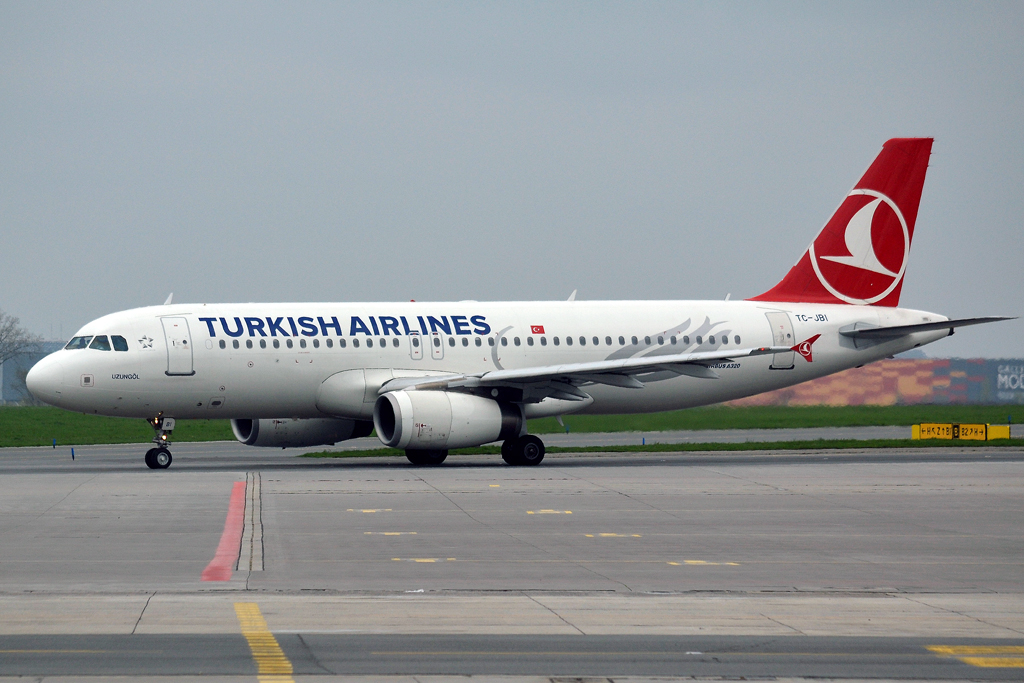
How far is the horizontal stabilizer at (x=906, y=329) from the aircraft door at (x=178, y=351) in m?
17.8

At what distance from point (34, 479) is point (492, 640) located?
19067 mm

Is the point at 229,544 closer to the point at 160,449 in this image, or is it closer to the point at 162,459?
the point at 162,459

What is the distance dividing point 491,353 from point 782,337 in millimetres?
8239

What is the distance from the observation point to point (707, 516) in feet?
63.5

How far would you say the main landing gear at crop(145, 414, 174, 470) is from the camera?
2975 centimetres

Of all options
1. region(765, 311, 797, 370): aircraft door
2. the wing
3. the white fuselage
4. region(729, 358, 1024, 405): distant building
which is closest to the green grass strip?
the white fuselage

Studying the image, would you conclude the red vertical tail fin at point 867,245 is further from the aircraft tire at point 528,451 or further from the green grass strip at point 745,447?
the aircraft tire at point 528,451

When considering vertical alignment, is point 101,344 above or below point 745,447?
above

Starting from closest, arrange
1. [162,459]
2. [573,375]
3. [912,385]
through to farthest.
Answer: [162,459]
[573,375]
[912,385]

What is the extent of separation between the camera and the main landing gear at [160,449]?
2975 cm

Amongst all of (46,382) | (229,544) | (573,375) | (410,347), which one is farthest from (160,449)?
(229,544)

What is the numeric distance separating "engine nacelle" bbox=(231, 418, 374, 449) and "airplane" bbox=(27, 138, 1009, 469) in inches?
1.5

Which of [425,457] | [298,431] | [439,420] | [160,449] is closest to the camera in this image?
→ [439,420]

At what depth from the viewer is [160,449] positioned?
98.9ft
